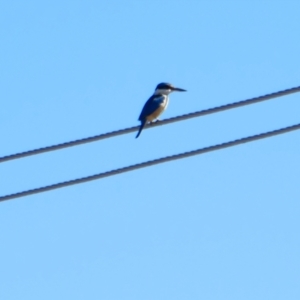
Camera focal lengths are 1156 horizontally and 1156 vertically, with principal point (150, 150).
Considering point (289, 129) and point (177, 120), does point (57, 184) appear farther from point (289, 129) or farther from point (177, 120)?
point (289, 129)

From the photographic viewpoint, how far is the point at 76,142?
934cm

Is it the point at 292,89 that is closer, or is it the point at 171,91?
the point at 292,89

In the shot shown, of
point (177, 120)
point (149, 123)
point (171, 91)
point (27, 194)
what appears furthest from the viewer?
point (171, 91)

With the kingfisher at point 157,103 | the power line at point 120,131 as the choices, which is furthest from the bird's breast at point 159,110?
the power line at point 120,131

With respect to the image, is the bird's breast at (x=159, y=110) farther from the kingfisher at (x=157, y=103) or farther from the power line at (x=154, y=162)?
the power line at (x=154, y=162)

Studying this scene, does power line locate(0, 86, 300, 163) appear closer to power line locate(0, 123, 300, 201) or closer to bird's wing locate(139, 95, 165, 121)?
power line locate(0, 123, 300, 201)

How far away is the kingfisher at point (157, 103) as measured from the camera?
1451cm

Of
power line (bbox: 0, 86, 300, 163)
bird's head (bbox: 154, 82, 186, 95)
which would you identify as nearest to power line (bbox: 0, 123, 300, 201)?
power line (bbox: 0, 86, 300, 163)

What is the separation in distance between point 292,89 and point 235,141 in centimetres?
61

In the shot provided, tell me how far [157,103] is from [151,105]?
18cm

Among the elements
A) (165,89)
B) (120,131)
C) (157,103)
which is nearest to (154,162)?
(120,131)

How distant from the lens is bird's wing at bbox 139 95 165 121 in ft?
47.7

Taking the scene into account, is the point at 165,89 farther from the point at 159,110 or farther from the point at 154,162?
the point at 154,162

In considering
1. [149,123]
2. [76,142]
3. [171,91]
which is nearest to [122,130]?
[76,142]
